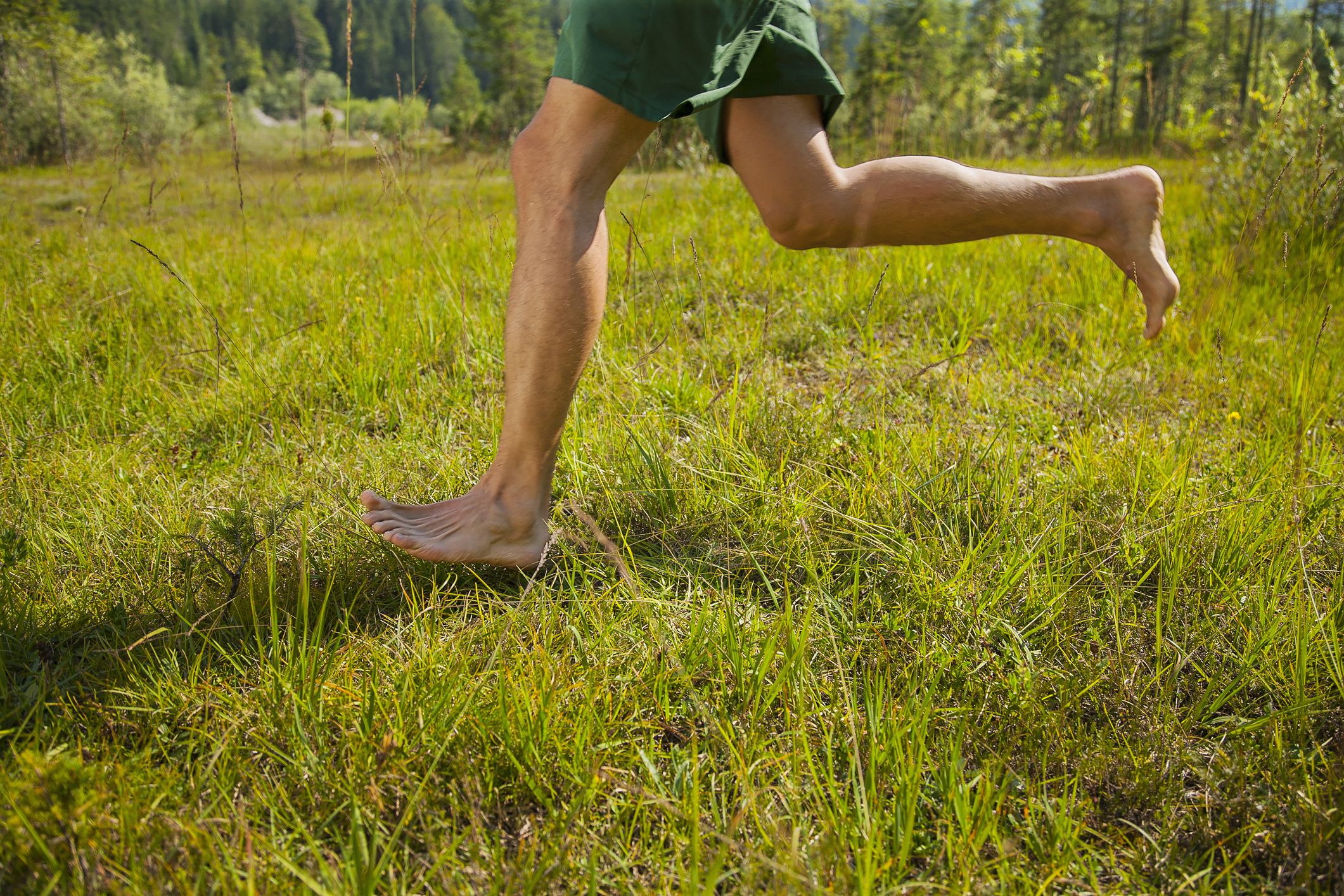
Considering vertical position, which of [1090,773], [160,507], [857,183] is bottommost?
[1090,773]

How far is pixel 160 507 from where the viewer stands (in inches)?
69.1

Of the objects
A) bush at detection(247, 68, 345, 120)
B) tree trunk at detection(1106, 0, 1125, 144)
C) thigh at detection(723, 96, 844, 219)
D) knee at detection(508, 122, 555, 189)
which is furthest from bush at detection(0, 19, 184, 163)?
tree trunk at detection(1106, 0, 1125, 144)

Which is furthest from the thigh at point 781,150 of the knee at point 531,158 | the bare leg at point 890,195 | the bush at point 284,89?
the bush at point 284,89

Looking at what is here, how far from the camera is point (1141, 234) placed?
1.82 metres

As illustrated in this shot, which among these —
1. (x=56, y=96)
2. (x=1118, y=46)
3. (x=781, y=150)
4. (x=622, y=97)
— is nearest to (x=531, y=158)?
(x=622, y=97)

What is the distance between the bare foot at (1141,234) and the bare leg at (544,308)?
1.14 m

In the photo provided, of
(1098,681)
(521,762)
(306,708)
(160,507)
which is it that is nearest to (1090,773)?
(1098,681)

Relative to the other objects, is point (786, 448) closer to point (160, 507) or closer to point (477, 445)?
point (477, 445)

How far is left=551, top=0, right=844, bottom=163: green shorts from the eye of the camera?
4.40 ft

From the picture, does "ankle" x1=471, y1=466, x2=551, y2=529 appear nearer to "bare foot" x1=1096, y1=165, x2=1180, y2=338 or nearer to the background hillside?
"bare foot" x1=1096, y1=165, x2=1180, y2=338

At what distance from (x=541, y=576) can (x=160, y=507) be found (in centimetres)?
92

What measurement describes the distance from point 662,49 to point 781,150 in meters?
0.39

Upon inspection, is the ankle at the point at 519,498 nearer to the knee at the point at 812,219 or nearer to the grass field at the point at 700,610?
the grass field at the point at 700,610

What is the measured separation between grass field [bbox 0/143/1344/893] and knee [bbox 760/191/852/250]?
434 mm
